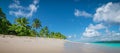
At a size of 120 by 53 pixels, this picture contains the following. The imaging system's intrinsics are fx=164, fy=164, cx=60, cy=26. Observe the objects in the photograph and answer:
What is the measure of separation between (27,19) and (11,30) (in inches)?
98.2

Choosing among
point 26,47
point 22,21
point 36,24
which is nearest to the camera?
point 26,47

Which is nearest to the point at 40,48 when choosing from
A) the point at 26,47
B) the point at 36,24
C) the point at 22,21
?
the point at 26,47

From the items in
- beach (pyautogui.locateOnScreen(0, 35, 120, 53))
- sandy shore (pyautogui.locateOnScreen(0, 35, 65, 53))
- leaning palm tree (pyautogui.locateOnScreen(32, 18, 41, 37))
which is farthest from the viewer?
leaning palm tree (pyautogui.locateOnScreen(32, 18, 41, 37))

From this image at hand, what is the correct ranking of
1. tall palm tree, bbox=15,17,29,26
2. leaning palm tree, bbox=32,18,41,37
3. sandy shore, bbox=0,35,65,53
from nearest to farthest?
sandy shore, bbox=0,35,65,53
tall palm tree, bbox=15,17,29,26
leaning palm tree, bbox=32,18,41,37

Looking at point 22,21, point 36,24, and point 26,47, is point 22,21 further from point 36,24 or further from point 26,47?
point 26,47

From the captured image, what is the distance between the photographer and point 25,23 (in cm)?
1493

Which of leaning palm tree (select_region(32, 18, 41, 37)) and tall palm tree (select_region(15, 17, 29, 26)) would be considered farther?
leaning palm tree (select_region(32, 18, 41, 37))

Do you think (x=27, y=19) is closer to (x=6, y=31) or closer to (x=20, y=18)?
(x=20, y=18)

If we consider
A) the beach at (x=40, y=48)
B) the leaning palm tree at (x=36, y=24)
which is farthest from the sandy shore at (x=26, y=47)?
the leaning palm tree at (x=36, y=24)

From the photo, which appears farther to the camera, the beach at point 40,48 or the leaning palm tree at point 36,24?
the leaning palm tree at point 36,24

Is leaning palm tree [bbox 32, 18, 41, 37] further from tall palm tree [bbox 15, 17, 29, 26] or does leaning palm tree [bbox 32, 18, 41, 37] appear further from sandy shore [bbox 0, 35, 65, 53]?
sandy shore [bbox 0, 35, 65, 53]

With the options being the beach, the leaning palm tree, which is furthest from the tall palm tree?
the beach

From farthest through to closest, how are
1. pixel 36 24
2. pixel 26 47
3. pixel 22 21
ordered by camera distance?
pixel 36 24, pixel 22 21, pixel 26 47

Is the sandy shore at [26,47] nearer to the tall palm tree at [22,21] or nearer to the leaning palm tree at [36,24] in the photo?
the tall palm tree at [22,21]
